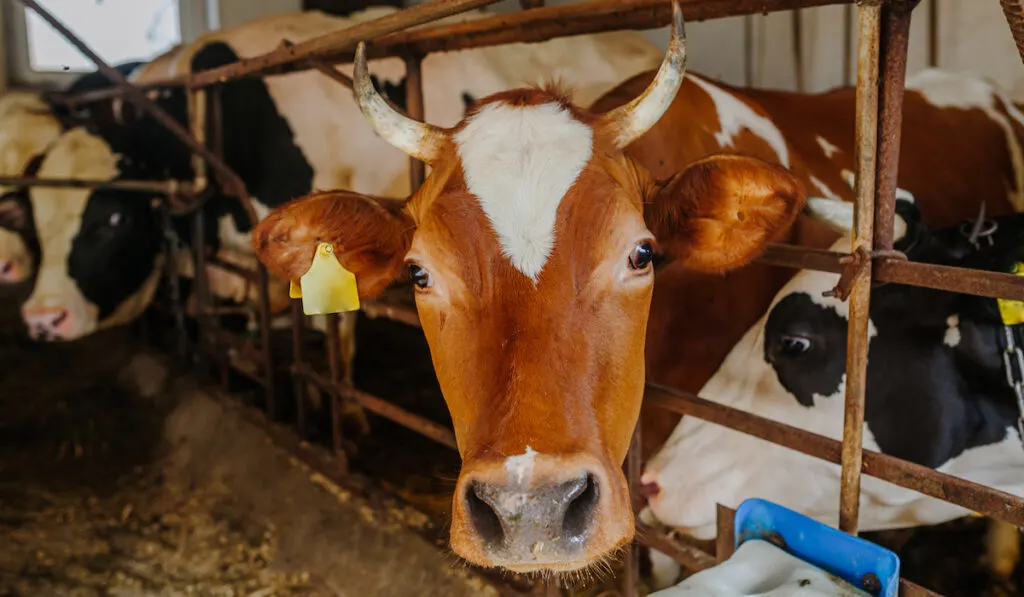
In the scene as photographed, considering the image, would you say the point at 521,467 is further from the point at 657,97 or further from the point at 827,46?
the point at 827,46

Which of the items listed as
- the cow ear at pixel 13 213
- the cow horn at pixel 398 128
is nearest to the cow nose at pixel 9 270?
the cow ear at pixel 13 213

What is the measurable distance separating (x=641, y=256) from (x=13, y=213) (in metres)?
4.45

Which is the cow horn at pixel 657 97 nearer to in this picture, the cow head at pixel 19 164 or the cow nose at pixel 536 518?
the cow nose at pixel 536 518

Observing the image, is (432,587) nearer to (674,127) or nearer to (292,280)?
→ (292,280)

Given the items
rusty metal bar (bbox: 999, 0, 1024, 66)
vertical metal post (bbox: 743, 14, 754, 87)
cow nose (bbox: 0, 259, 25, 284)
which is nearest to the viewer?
rusty metal bar (bbox: 999, 0, 1024, 66)

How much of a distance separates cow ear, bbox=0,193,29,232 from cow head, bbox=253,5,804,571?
11.8ft

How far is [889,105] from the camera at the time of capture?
1571 millimetres

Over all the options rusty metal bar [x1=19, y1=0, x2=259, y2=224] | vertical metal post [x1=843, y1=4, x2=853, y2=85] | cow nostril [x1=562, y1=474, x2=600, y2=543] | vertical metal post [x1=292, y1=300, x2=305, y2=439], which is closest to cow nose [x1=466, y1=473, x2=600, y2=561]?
cow nostril [x1=562, y1=474, x2=600, y2=543]

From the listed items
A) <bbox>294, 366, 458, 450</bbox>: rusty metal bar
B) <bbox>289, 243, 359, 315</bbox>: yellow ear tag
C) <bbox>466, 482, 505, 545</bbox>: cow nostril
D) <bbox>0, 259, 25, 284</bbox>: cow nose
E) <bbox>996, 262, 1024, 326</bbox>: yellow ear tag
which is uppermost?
<bbox>289, 243, 359, 315</bbox>: yellow ear tag

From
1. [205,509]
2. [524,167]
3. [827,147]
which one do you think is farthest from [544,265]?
[205,509]

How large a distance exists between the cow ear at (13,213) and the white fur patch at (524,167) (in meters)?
4.05

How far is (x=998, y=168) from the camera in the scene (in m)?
3.68

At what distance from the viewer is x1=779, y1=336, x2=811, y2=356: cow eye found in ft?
7.33

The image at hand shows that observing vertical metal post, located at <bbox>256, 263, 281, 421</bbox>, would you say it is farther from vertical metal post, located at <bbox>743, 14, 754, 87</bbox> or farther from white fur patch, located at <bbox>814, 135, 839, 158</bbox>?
vertical metal post, located at <bbox>743, 14, 754, 87</bbox>
